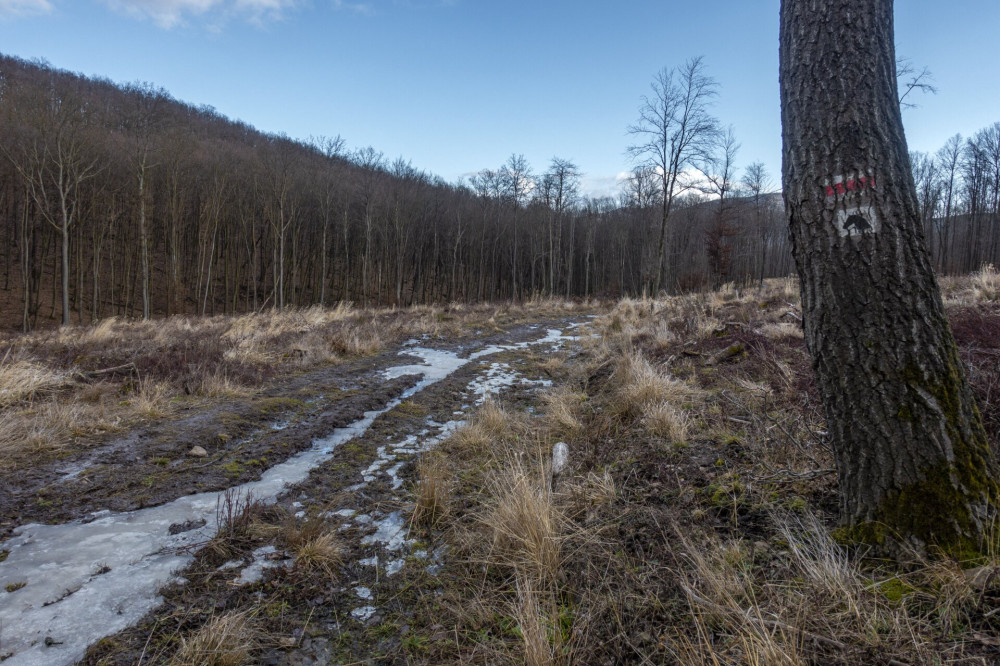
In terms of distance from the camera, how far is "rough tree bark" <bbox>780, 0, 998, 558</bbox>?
168 cm

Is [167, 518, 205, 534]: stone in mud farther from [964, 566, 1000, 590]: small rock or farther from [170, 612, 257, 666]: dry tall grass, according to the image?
[964, 566, 1000, 590]: small rock

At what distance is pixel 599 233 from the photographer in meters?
53.7

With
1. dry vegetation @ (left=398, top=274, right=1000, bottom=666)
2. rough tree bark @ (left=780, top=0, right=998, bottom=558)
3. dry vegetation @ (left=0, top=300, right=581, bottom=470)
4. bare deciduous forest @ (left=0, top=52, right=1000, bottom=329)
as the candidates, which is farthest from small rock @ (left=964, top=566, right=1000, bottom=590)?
bare deciduous forest @ (left=0, top=52, right=1000, bottom=329)

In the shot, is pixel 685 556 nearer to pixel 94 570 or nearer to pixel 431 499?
pixel 431 499

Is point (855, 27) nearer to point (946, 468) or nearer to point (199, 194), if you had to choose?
point (946, 468)

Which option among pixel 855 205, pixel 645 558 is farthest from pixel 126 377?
pixel 855 205

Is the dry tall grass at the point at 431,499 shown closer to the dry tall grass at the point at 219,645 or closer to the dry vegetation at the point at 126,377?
the dry tall grass at the point at 219,645

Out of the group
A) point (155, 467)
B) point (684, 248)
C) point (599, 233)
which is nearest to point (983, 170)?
point (684, 248)

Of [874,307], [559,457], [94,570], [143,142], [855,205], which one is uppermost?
[143,142]

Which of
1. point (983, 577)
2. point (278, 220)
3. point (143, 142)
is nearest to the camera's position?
point (983, 577)

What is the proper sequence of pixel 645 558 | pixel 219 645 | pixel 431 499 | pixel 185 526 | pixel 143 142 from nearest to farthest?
pixel 219 645
pixel 645 558
pixel 185 526
pixel 431 499
pixel 143 142

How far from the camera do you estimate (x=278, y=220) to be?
3073 centimetres

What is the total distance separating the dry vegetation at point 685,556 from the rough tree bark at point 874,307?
228 mm

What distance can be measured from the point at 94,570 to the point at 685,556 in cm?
288
